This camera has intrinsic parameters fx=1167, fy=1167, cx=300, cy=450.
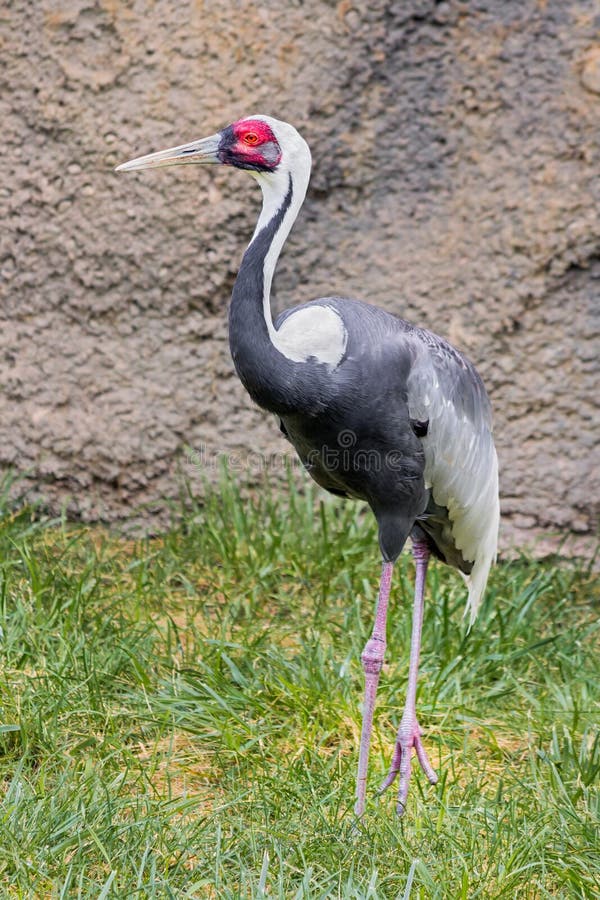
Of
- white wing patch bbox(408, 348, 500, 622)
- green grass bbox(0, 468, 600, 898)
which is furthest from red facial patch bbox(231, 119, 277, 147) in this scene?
green grass bbox(0, 468, 600, 898)

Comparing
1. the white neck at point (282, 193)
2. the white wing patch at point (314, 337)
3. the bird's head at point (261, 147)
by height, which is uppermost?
the bird's head at point (261, 147)

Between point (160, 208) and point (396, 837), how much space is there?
8.44 ft

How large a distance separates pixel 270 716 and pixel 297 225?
2.01 metres

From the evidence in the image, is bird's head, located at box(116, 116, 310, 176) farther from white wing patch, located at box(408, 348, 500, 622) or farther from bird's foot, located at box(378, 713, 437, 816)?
bird's foot, located at box(378, 713, 437, 816)

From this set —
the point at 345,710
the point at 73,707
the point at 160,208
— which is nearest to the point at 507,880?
the point at 345,710

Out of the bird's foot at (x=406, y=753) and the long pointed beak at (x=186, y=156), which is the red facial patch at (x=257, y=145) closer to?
the long pointed beak at (x=186, y=156)

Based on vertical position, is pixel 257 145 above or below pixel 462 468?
above

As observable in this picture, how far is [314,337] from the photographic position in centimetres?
296

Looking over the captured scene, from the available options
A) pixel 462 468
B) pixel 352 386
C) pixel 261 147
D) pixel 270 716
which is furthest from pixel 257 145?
pixel 270 716

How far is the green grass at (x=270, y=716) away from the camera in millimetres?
2570

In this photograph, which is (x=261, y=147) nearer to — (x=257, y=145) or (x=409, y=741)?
(x=257, y=145)

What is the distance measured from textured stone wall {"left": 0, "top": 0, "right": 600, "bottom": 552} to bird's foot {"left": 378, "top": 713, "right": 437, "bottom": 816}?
58.6 inches

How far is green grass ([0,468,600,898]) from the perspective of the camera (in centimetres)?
257

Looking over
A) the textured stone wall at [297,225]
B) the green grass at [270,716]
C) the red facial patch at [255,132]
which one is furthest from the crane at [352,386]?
the textured stone wall at [297,225]
